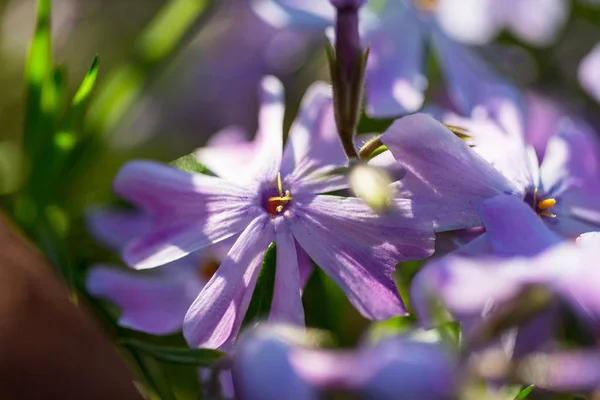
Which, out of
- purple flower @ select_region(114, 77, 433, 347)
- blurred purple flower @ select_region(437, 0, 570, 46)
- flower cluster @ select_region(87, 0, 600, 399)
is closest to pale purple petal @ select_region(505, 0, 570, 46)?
blurred purple flower @ select_region(437, 0, 570, 46)

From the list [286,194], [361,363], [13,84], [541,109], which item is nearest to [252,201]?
[286,194]

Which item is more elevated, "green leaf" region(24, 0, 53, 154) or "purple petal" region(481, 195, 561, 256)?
"green leaf" region(24, 0, 53, 154)

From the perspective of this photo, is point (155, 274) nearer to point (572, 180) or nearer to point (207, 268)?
point (207, 268)

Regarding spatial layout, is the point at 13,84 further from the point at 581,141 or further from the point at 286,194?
the point at 581,141

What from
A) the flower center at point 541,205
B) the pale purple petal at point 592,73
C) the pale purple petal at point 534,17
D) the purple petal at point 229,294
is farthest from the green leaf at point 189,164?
the pale purple petal at point 534,17

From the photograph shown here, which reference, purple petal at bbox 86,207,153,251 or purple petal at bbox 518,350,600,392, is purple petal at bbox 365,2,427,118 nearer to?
purple petal at bbox 86,207,153,251

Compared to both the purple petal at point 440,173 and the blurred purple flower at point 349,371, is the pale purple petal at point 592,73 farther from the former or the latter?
the blurred purple flower at point 349,371
